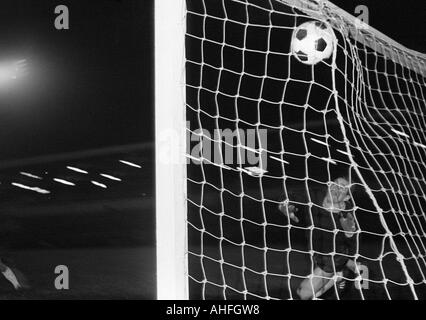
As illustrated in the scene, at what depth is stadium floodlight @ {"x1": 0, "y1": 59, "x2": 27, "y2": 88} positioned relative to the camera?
4.94 metres

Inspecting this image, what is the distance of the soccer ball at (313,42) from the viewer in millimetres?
1928

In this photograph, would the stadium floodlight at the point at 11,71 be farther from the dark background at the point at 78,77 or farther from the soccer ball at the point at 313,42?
the soccer ball at the point at 313,42

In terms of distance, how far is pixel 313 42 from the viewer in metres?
1.95

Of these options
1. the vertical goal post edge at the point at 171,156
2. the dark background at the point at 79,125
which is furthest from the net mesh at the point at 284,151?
the vertical goal post edge at the point at 171,156

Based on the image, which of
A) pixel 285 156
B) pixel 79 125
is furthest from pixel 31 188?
pixel 285 156

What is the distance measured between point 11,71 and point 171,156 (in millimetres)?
4326

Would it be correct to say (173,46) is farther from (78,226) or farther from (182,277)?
(78,226)

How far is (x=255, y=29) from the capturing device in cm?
445

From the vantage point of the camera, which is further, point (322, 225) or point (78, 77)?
point (78, 77)

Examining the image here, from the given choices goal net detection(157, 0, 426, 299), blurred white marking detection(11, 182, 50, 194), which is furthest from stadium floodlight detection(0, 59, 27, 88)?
goal net detection(157, 0, 426, 299)

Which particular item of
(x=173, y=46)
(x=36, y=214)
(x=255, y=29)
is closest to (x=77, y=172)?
(x=36, y=214)

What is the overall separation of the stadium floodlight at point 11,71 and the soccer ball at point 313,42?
3.55 metres

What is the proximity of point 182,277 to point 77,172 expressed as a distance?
4.49 meters

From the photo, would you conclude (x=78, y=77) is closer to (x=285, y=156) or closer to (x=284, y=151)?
(x=285, y=156)
